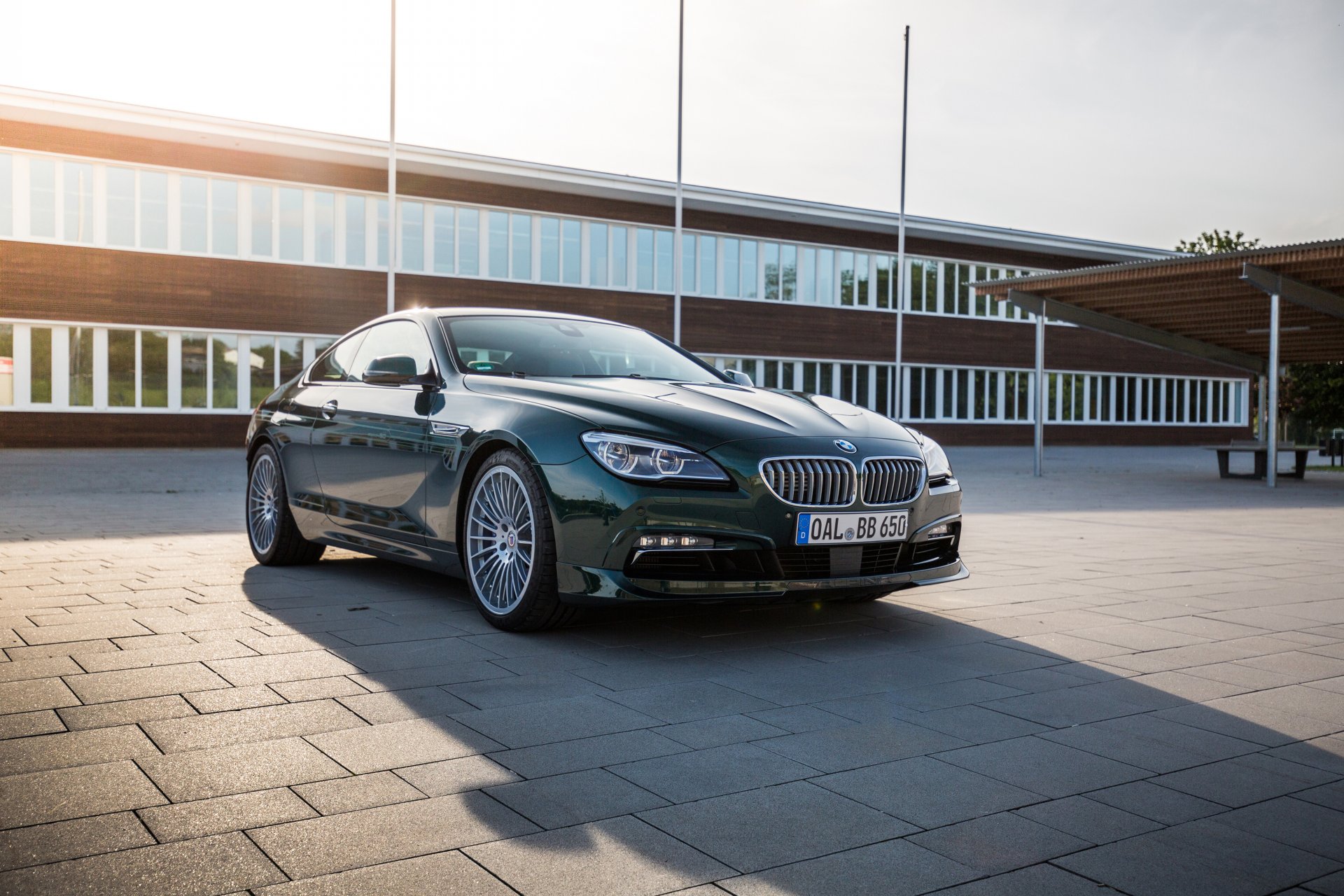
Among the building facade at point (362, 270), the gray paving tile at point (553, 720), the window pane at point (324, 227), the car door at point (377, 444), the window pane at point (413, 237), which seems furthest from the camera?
the window pane at point (413, 237)

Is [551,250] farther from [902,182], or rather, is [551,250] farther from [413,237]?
[902,182]

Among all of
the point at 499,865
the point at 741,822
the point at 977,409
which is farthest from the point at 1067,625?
the point at 977,409

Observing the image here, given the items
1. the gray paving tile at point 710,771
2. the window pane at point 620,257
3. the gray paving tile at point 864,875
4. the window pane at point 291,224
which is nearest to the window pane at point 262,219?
the window pane at point 291,224

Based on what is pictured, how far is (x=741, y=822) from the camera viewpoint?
2928 mm

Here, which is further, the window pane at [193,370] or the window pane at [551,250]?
the window pane at [551,250]

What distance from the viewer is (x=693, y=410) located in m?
5.25

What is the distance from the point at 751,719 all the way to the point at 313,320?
27568mm

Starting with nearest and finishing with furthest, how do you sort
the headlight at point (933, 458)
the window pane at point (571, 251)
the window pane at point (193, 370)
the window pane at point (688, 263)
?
the headlight at point (933, 458)
the window pane at point (193, 370)
the window pane at point (571, 251)
the window pane at point (688, 263)

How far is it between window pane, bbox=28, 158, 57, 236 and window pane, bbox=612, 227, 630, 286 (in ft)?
45.7

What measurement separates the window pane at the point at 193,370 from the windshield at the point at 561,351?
23.9 m

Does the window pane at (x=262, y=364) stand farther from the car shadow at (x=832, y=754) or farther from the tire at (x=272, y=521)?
the car shadow at (x=832, y=754)

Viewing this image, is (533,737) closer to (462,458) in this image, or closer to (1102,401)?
(462,458)

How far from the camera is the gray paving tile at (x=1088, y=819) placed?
2891 millimetres

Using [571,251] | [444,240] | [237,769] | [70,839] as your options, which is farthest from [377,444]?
[571,251]
